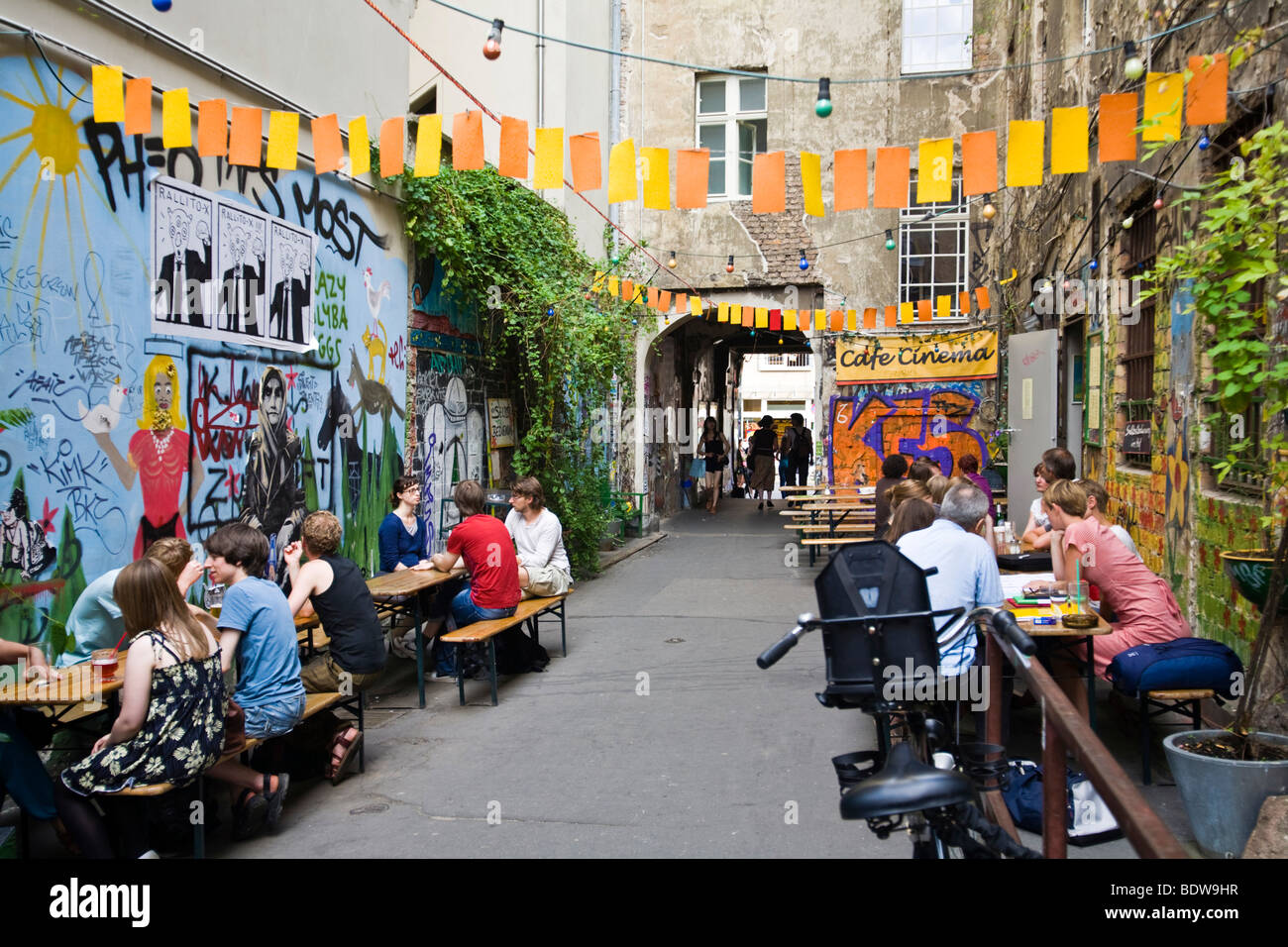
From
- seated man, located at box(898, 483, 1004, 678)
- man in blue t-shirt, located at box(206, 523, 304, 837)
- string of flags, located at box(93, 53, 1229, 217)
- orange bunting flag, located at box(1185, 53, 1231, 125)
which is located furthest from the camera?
string of flags, located at box(93, 53, 1229, 217)

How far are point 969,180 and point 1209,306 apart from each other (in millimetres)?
2185

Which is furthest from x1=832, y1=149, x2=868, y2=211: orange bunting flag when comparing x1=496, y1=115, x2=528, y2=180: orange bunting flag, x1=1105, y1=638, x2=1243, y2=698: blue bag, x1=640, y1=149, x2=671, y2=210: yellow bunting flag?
x1=1105, y1=638, x2=1243, y2=698: blue bag

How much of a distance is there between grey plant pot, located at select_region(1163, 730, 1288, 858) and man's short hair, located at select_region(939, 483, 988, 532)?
4.24 ft

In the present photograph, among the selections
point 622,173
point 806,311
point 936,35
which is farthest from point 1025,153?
point 936,35

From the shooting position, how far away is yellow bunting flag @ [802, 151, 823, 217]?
7332 mm

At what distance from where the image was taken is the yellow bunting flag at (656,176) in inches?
279

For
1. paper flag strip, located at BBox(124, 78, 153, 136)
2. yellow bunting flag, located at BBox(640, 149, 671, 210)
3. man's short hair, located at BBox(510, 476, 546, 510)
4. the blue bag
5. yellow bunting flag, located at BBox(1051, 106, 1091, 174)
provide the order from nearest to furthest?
the blue bag < paper flag strip, located at BBox(124, 78, 153, 136) < yellow bunting flag, located at BBox(1051, 106, 1091, 174) < yellow bunting flag, located at BBox(640, 149, 671, 210) < man's short hair, located at BBox(510, 476, 546, 510)

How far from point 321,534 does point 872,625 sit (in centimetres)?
357

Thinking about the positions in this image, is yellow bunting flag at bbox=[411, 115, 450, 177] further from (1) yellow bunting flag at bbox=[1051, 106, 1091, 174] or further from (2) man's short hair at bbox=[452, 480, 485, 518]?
(1) yellow bunting flag at bbox=[1051, 106, 1091, 174]

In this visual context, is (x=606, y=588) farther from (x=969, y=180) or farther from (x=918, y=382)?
(x=918, y=382)

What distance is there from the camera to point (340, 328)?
898 cm

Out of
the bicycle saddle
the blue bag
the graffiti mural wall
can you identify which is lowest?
the blue bag

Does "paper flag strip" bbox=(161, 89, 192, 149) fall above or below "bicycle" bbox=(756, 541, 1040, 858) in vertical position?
above
